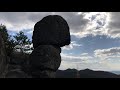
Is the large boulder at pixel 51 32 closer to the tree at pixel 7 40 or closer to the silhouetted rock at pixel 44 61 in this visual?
the silhouetted rock at pixel 44 61

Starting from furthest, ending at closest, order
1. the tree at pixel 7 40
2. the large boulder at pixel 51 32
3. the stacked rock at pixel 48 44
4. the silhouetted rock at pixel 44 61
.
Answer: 1. the tree at pixel 7 40
2. the large boulder at pixel 51 32
3. the stacked rock at pixel 48 44
4. the silhouetted rock at pixel 44 61

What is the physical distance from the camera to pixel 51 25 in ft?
67.6

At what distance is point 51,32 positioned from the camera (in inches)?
803

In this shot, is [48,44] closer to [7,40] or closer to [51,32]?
[51,32]

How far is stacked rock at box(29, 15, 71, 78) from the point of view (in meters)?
19.1

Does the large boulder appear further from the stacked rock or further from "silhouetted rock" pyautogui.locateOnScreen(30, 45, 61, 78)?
"silhouetted rock" pyautogui.locateOnScreen(30, 45, 61, 78)

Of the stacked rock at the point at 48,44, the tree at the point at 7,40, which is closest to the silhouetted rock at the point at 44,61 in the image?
the stacked rock at the point at 48,44

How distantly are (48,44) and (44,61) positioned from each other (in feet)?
5.08

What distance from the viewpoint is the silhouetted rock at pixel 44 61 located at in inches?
748


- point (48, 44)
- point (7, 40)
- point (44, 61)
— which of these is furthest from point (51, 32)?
point (7, 40)

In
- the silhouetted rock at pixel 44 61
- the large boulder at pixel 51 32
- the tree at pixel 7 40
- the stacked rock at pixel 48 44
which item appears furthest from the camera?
the tree at pixel 7 40

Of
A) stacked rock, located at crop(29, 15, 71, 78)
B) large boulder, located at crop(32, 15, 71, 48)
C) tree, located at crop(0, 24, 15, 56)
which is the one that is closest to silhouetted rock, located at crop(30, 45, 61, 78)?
stacked rock, located at crop(29, 15, 71, 78)
